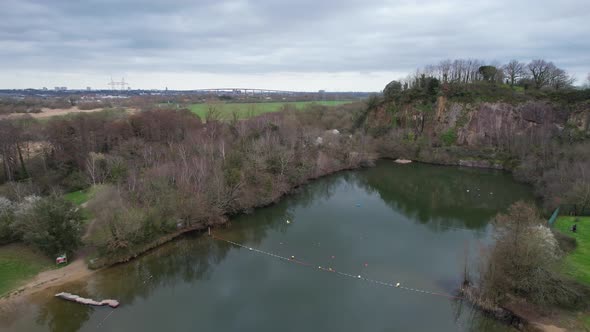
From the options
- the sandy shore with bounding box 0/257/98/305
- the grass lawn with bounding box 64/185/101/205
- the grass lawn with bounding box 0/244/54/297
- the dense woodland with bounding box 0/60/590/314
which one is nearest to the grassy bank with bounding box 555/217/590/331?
the dense woodland with bounding box 0/60/590/314

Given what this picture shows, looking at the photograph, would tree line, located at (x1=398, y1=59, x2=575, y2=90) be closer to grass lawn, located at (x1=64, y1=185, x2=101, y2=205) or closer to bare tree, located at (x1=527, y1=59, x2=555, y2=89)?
bare tree, located at (x1=527, y1=59, x2=555, y2=89)

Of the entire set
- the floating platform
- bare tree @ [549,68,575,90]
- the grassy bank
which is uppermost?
bare tree @ [549,68,575,90]

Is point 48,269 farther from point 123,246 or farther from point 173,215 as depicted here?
point 173,215

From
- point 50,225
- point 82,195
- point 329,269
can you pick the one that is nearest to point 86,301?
point 50,225

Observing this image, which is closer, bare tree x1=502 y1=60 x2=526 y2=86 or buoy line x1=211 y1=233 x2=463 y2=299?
buoy line x1=211 y1=233 x2=463 y2=299

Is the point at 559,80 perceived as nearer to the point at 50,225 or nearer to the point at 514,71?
the point at 514,71

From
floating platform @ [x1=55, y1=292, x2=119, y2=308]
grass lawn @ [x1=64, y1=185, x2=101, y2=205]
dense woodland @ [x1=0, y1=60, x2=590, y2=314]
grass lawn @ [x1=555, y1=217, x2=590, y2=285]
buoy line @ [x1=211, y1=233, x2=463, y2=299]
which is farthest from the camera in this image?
grass lawn @ [x1=64, y1=185, x2=101, y2=205]

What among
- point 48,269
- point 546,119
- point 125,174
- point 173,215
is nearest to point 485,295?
point 173,215
